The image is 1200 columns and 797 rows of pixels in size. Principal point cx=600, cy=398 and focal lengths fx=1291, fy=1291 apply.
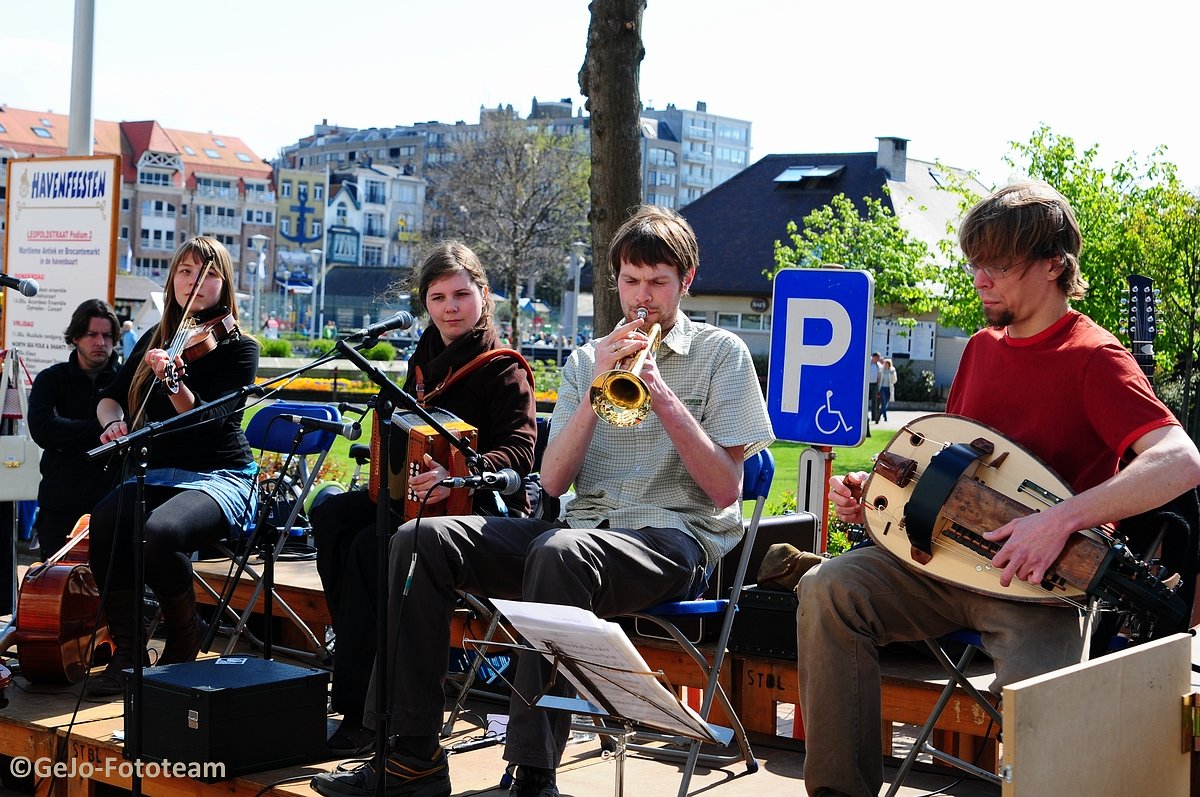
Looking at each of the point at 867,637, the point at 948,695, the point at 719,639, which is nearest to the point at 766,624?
the point at 719,639

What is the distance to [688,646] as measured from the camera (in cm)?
344

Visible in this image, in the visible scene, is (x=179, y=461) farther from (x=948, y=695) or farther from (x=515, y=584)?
(x=948, y=695)

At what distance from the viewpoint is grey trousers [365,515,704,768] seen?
3.21 m

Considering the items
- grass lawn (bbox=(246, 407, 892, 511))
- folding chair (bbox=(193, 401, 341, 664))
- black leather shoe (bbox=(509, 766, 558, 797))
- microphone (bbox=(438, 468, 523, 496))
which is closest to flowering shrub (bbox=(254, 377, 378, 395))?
grass lawn (bbox=(246, 407, 892, 511))

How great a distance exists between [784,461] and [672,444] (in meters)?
12.3

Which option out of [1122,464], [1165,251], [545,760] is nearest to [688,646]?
[545,760]

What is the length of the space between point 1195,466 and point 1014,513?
0.38 metres

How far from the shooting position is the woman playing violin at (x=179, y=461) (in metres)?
4.31

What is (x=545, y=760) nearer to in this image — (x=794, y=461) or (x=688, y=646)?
(x=688, y=646)

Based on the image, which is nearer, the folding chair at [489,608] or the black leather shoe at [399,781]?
the black leather shoe at [399,781]

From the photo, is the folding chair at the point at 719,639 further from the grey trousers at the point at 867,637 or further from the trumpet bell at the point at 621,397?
the trumpet bell at the point at 621,397

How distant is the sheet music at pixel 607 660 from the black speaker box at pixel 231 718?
102cm

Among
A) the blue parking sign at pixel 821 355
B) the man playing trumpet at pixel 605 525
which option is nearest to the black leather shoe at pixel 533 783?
the man playing trumpet at pixel 605 525

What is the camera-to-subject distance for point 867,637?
3041 mm
